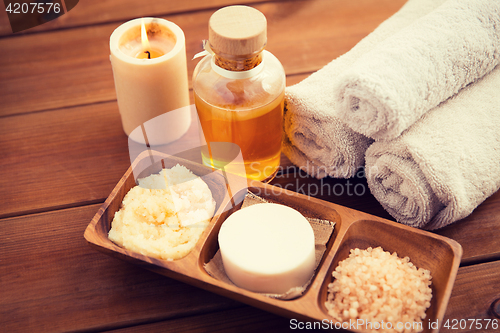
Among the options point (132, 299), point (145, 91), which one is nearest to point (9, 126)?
point (145, 91)

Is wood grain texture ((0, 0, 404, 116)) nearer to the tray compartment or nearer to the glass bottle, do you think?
the glass bottle

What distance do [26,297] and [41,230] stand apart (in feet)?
0.33

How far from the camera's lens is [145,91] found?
2.03 ft

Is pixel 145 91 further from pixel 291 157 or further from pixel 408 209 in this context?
pixel 408 209

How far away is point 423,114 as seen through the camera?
1.80 ft

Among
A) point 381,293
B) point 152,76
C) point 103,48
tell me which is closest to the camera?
point 381,293

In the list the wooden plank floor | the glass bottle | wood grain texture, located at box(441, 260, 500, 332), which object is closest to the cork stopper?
the glass bottle

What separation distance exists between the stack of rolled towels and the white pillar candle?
0.17 meters

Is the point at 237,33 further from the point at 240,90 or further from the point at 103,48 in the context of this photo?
the point at 103,48

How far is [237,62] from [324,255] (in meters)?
0.26

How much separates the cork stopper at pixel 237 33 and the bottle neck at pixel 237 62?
0.01 m

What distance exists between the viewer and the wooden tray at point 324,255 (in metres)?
0.47

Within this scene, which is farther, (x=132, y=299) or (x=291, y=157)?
(x=291, y=157)

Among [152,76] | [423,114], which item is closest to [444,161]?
[423,114]
